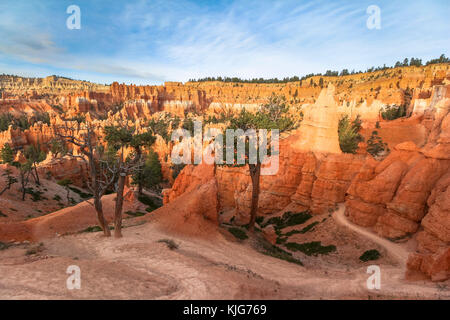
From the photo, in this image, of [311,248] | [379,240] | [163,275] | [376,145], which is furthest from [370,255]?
[376,145]

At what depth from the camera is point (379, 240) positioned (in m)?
16.7

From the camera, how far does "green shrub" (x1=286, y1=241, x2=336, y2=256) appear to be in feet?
58.3

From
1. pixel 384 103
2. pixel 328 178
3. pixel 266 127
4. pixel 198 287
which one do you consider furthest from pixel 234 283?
pixel 384 103

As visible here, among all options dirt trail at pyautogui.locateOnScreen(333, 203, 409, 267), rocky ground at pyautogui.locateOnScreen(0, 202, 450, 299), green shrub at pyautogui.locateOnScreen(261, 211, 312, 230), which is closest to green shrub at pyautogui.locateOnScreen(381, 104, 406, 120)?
dirt trail at pyautogui.locateOnScreen(333, 203, 409, 267)

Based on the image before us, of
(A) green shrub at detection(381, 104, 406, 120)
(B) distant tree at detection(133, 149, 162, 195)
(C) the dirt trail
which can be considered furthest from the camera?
(A) green shrub at detection(381, 104, 406, 120)

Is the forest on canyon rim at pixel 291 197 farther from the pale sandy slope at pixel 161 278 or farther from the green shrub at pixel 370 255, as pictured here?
the pale sandy slope at pixel 161 278

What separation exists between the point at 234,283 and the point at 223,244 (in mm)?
7455

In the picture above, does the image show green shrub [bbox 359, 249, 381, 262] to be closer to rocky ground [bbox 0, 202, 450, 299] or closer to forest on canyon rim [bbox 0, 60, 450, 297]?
forest on canyon rim [bbox 0, 60, 450, 297]

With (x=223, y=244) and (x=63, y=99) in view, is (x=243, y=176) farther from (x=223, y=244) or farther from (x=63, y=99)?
(x=63, y=99)

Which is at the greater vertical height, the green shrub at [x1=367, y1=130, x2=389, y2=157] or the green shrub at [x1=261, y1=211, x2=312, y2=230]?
the green shrub at [x1=367, y1=130, x2=389, y2=157]

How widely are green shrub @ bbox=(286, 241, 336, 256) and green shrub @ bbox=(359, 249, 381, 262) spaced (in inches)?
88.2

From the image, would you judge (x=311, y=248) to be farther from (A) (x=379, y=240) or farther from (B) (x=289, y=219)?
(B) (x=289, y=219)

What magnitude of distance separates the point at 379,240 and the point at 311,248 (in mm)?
4679

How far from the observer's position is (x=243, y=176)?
2828 cm
